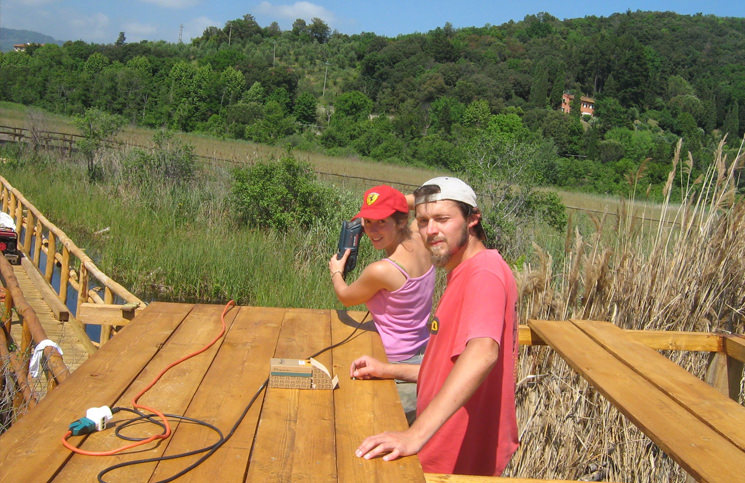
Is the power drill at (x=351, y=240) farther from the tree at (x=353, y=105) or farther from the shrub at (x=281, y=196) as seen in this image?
the tree at (x=353, y=105)

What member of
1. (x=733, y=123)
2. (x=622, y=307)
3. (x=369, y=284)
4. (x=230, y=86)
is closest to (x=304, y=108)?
(x=230, y=86)

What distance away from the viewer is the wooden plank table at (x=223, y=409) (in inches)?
72.4

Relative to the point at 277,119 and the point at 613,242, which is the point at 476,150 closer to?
the point at 613,242

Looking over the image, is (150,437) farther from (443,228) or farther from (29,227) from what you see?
(29,227)

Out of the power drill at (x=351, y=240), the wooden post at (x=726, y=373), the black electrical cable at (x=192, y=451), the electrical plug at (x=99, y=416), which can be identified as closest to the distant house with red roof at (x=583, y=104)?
the wooden post at (x=726, y=373)

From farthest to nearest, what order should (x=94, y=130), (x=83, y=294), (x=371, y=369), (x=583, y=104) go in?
1. (x=583, y=104)
2. (x=94, y=130)
3. (x=83, y=294)
4. (x=371, y=369)

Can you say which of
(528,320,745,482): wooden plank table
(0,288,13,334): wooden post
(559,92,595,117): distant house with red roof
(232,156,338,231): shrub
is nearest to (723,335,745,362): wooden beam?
(528,320,745,482): wooden plank table

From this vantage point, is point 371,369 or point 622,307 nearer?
point 371,369

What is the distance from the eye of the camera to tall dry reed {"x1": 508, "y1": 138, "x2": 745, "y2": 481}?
3.82 m

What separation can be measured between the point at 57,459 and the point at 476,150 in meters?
9.85

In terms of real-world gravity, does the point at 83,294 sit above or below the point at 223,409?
below

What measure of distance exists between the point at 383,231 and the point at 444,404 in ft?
4.70

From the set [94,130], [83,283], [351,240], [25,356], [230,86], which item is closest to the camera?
[351,240]

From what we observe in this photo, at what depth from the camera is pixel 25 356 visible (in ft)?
15.6
